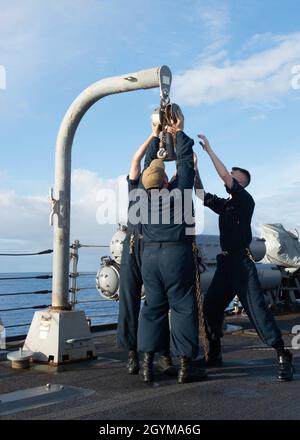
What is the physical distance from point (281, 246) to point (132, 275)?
664 centimetres

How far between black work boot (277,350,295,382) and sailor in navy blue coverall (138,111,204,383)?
0.65 m

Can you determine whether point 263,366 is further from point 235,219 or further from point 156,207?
point 156,207

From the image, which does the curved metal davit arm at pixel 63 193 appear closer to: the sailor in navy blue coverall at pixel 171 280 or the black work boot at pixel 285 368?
the sailor in navy blue coverall at pixel 171 280

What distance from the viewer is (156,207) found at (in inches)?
181

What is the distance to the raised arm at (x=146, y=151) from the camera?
491cm

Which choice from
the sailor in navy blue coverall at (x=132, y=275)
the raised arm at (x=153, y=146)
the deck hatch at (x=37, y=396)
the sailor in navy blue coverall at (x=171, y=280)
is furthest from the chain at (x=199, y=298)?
the deck hatch at (x=37, y=396)

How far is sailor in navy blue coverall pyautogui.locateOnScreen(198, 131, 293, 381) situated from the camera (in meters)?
4.64

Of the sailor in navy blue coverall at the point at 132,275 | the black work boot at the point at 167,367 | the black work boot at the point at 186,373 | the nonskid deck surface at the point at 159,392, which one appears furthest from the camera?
the sailor in navy blue coverall at the point at 132,275

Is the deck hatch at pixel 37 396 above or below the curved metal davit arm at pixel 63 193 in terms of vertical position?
below

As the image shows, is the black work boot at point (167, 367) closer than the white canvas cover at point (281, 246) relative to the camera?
Yes

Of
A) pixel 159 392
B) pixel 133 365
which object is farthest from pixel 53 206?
pixel 159 392

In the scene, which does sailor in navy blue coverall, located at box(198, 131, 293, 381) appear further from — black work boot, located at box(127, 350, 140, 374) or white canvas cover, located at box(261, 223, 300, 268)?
white canvas cover, located at box(261, 223, 300, 268)

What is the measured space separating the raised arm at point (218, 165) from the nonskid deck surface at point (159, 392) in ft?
5.67
